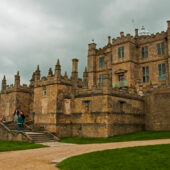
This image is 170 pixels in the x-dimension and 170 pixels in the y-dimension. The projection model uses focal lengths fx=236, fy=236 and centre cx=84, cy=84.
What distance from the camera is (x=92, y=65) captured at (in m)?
50.9

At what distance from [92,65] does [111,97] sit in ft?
69.1

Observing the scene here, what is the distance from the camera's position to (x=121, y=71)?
145 feet

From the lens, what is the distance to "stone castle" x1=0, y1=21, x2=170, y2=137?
30.9 metres

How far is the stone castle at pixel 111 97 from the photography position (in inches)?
1218

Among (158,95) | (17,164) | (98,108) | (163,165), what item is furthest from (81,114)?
(163,165)

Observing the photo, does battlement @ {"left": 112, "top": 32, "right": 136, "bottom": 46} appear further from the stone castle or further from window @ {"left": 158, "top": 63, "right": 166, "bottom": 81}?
window @ {"left": 158, "top": 63, "right": 166, "bottom": 81}

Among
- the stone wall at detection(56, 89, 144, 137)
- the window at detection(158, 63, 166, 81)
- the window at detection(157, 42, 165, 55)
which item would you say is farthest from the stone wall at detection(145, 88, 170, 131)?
the window at detection(157, 42, 165, 55)

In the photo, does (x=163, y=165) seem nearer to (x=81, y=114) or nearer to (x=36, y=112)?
(x=81, y=114)

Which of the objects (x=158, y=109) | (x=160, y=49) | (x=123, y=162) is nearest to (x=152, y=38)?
(x=160, y=49)

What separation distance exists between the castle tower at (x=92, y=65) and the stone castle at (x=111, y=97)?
444 centimetres

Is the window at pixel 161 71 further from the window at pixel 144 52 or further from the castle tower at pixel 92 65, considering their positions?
the castle tower at pixel 92 65

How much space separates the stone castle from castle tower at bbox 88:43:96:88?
14.6 ft

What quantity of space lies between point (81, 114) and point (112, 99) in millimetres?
4945

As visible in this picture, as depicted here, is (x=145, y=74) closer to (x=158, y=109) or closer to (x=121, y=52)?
(x=121, y=52)
